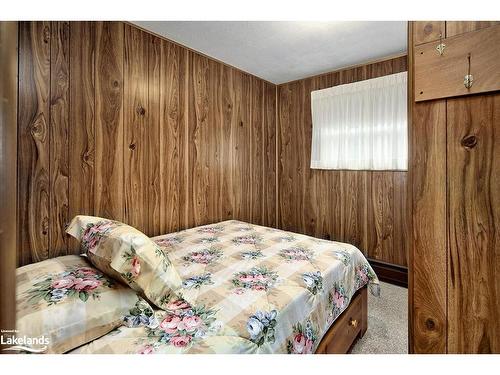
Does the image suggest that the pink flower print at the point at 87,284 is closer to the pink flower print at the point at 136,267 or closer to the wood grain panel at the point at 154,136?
the pink flower print at the point at 136,267

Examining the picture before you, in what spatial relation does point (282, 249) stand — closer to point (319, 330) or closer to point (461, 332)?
point (319, 330)

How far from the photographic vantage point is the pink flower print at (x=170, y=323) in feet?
2.75

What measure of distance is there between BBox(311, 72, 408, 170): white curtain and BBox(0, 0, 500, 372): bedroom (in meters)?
0.02

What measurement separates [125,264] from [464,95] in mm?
1212

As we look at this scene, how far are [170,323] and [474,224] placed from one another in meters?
1.02

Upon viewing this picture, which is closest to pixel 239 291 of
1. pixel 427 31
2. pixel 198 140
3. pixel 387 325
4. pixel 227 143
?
pixel 427 31

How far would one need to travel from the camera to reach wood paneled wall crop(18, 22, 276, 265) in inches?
57.8

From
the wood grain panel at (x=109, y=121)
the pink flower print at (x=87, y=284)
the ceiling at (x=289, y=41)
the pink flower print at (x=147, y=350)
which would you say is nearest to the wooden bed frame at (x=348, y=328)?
the pink flower print at (x=147, y=350)

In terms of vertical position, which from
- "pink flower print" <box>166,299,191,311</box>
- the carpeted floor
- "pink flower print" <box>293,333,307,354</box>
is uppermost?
"pink flower print" <box>166,299,191,311</box>

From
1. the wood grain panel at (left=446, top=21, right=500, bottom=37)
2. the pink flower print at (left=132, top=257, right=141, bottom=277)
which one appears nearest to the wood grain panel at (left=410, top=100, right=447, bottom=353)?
the wood grain panel at (left=446, top=21, right=500, bottom=37)

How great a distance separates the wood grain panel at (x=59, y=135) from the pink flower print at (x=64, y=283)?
859 mm

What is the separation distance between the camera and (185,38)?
6.95 ft

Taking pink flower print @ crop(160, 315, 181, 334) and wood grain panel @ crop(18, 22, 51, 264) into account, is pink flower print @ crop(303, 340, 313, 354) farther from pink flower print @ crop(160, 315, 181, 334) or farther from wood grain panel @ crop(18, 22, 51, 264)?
wood grain panel @ crop(18, 22, 51, 264)
